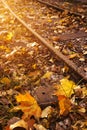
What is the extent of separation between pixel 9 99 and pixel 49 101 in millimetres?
549

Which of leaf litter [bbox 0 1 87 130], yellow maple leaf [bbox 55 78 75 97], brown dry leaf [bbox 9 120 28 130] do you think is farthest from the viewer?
yellow maple leaf [bbox 55 78 75 97]

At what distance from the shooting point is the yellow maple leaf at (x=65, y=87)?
3635 millimetres

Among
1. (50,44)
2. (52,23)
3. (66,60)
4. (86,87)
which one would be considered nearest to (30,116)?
(86,87)

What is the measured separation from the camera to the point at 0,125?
3.13 meters

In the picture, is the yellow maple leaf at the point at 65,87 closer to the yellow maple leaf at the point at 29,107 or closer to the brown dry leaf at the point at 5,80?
the yellow maple leaf at the point at 29,107

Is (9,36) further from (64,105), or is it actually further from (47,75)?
(64,105)

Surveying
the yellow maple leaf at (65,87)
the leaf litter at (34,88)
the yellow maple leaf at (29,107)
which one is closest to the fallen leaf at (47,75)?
the leaf litter at (34,88)

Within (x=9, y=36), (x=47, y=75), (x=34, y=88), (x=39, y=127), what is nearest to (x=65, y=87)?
(x=34, y=88)

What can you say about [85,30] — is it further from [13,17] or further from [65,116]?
[65,116]

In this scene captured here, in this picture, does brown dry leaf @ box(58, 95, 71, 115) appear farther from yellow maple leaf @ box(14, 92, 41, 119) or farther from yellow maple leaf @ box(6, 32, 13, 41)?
yellow maple leaf @ box(6, 32, 13, 41)

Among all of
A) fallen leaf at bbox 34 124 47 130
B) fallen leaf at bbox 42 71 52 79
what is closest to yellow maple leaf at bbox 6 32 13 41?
fallen leaf at bbox 42 71 52 79

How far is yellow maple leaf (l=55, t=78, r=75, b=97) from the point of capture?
11.9ft

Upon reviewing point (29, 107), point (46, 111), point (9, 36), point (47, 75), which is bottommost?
point (9, 36)

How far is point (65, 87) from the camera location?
382 centimetres
